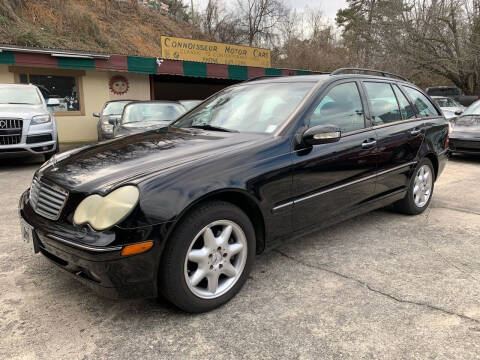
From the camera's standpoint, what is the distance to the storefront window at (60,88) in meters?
12.0

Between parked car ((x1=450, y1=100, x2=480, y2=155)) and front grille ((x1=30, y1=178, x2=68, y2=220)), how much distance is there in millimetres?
8206

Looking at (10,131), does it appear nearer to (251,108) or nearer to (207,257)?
(251,108)

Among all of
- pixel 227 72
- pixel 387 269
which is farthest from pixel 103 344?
pixel 227 72

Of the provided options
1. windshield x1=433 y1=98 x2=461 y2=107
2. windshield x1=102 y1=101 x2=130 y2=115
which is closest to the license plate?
windshield x1=102 y1=101 x2=130 y2=115

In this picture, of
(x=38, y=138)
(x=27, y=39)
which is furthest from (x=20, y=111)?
(x=27, y=39)

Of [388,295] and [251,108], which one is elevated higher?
[251,108]

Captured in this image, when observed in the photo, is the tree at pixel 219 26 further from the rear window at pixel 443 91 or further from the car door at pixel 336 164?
the car door at pixel 336 164

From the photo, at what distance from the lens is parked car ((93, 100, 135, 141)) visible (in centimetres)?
968

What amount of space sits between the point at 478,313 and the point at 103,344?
2298 millimetres

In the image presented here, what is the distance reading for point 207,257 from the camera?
2361mm

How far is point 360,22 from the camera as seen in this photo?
26.0m

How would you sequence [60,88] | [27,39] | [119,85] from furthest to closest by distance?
[27,39]
[119,85]
[60,88]

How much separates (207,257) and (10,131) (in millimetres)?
6285

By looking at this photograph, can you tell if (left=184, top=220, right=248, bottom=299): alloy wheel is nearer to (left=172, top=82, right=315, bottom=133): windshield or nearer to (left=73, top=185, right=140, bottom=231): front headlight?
(left=73, top=185, right=140, bottom=231): front headlight
